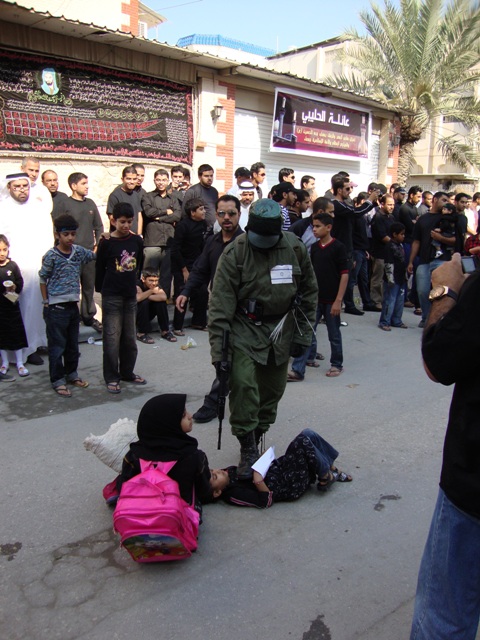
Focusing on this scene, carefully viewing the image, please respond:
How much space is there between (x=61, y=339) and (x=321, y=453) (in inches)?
118

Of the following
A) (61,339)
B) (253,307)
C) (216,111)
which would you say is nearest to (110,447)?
(253,307)

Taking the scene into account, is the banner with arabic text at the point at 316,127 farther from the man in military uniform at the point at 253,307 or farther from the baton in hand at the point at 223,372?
the baton in hand at the point at 223,372

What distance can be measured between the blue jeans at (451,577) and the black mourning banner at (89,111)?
8.25m

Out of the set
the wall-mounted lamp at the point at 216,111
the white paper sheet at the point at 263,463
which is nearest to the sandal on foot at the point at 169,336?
the white paper sheet at the point at 263,463

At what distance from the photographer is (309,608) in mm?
2820

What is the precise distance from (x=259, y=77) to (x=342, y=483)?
401 inches

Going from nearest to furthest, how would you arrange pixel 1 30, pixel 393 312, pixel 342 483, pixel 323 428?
pixel 342 483, pixel 323 428, pixel 1 30, pixel 393 312

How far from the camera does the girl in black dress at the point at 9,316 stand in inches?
237

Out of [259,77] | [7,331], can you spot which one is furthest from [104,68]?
Answer: [7,331]

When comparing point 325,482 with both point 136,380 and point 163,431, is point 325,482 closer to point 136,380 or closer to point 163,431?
point 163,431

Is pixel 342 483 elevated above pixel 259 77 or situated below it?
below

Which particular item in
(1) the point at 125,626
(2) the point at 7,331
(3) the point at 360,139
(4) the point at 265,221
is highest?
(3) the point at 360,139

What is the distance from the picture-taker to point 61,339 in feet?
18.9

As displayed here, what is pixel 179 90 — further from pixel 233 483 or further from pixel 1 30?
pixel 233 483
